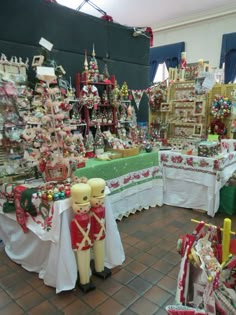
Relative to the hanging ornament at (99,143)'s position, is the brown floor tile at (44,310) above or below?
below

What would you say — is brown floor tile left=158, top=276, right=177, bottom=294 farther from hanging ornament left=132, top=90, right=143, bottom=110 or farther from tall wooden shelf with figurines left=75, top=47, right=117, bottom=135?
hanging ornament left=132, top=90, right=143, bottom=110

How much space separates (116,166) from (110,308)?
4.87ft

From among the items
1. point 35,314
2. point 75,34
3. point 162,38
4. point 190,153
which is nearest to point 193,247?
point 35,314

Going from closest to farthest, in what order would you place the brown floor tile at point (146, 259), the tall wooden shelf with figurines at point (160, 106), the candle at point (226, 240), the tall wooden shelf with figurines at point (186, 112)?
the candle at point (226, 240), the brown floor tile at point (146, 259), the tall wooden shelf with figurines at point (186, 112), the tall wooden shelf with figurines at point (160, 106)

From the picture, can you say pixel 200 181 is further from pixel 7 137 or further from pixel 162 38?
pixel 162 38

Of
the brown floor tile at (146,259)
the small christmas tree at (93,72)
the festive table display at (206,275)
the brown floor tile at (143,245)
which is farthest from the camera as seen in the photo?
the small christmas tree at (93,72)

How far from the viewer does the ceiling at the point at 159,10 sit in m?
5.04

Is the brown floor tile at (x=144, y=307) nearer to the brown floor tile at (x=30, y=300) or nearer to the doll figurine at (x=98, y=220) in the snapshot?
the doll figurine at (x=98, y=220)

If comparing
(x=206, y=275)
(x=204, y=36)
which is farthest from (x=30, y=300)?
(x=204, y=36)

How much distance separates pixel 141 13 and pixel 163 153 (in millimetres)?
3891

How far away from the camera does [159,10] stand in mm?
5535

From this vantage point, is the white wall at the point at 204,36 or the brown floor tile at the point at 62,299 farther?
the white wall at the point at 204,36

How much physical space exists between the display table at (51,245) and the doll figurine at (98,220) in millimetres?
127

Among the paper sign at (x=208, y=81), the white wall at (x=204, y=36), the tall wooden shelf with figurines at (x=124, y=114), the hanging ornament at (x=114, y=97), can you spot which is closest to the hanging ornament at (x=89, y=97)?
the hanging ornament at (x=114, y=97)
